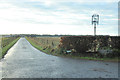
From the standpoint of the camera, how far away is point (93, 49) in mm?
14180

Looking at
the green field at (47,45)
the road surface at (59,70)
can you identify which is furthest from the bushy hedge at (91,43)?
the road surface at (59,70)

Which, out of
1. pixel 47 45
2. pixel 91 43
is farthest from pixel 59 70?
pixel 47 45

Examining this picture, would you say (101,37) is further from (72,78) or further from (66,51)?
(72,78)

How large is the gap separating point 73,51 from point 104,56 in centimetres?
305

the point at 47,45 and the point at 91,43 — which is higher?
the point at 91,43

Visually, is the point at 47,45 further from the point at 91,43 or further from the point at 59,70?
the point at 59,70

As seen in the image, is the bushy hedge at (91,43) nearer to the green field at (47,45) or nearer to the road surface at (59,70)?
the green field at (47,45)

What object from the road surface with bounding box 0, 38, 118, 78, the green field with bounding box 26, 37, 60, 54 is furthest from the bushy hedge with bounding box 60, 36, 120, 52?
the road surface with bounding box 0, 38, 118, 78

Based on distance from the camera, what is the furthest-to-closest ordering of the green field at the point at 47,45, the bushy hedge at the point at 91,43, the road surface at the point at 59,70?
the green field at the point at 47,45, the bushy hedge at the point at 91,43, the road surface at the point at 59,70

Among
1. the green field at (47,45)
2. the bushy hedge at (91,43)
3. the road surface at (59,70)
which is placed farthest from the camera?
the green field at (47,45)

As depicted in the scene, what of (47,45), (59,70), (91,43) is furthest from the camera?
(47,45)

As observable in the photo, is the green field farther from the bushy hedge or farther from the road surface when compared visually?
the road surface

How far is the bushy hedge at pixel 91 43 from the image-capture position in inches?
534

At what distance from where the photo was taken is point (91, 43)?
46.3 ft
